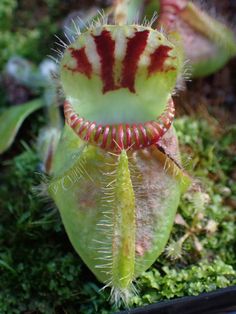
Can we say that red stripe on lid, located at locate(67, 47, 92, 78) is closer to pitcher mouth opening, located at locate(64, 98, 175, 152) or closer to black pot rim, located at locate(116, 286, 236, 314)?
pitcher mouth opening, located at locate(64, 98, 175, 152)


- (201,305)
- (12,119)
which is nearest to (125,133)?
(201,305)

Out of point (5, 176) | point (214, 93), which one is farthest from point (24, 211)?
point (214, 93)

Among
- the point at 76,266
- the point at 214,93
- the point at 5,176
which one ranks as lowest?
the point at 5,176

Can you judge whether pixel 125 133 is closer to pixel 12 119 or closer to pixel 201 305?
pixel 201 305

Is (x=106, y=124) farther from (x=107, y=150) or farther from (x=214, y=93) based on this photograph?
(x=214, y=93)

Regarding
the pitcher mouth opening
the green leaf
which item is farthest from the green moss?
the pitcher mouth opening
